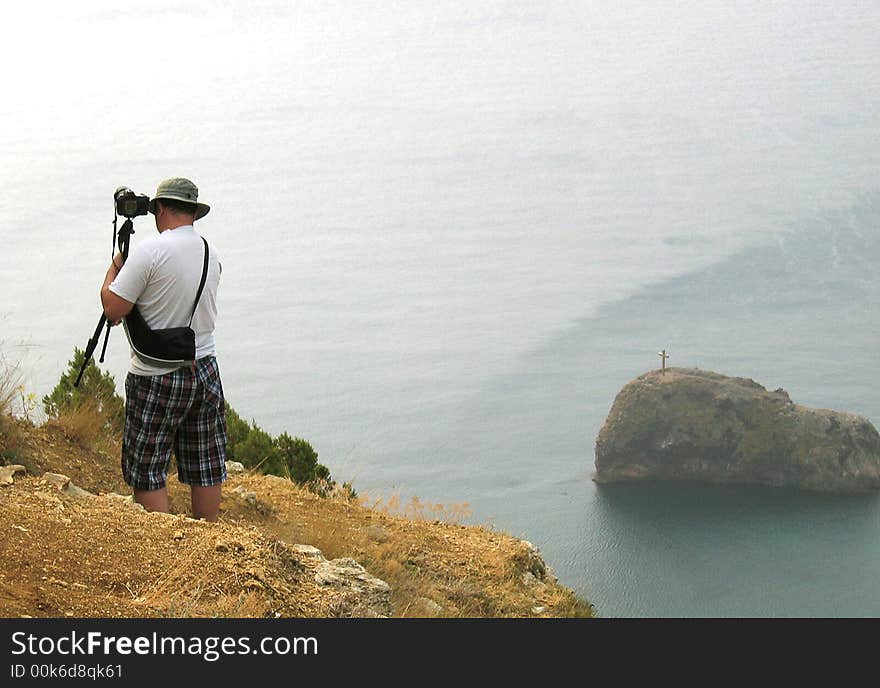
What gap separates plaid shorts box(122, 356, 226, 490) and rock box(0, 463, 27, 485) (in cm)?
77

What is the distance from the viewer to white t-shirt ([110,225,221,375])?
4500 millimetres

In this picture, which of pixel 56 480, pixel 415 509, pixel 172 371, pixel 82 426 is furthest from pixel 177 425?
pixel 415 509

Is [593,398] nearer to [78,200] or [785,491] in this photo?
[785,491]

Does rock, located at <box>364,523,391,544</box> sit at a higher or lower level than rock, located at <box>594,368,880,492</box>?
higher

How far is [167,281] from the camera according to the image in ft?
15.0

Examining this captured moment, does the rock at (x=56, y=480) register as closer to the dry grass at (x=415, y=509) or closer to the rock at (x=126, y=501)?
the rock at (x=126, y=501)

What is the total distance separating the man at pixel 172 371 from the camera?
14.9 ft

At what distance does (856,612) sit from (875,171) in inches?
5799

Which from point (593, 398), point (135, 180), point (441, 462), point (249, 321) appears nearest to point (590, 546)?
point (441, 462)

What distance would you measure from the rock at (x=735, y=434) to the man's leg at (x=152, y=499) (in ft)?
294


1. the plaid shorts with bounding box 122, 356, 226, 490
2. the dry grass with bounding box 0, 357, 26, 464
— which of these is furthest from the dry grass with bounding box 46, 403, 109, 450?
the plaid shorts with bounding box 122, 356, 226, 490

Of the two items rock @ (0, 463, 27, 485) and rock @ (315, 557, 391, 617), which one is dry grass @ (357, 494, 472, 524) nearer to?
rock @ (315, 557, 391, 617)

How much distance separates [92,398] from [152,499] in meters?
3.05

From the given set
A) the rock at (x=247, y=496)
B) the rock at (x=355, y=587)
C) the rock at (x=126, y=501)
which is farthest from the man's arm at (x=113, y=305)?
the rock at (x=247, y=496)
